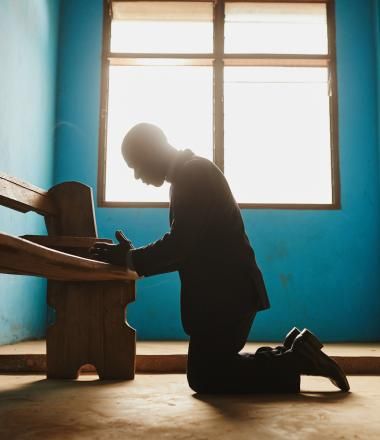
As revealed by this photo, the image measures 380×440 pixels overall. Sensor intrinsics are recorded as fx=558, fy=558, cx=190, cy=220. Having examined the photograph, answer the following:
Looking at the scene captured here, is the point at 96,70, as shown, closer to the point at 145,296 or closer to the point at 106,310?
the point at 145,296

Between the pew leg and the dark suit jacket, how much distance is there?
50 cm

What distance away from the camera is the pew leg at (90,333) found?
2.43 metres

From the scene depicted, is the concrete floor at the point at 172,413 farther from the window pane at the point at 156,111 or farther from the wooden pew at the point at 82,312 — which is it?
the window pane at the point at 156,111

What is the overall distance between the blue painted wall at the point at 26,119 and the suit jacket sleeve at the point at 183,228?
161 centimetres

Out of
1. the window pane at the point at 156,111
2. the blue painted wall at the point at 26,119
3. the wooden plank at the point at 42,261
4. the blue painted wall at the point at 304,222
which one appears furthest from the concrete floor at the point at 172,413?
the window pane at the point at 156,111

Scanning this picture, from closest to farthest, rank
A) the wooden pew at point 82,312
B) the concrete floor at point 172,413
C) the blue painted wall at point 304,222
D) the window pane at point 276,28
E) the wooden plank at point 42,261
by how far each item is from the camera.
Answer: the wooden plank at point 42,261
the concrete floor at point 172,413
the wooden pew at point 82,312
the blue painted wall at point 304,222
the window pane at point 276,28

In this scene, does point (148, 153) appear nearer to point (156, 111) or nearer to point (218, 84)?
point (156, 111)

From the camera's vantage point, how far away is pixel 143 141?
6.86ft

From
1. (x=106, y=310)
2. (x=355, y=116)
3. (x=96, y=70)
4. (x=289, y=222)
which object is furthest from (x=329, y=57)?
(x=106, y=310)

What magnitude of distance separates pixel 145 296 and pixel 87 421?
272 centimetres

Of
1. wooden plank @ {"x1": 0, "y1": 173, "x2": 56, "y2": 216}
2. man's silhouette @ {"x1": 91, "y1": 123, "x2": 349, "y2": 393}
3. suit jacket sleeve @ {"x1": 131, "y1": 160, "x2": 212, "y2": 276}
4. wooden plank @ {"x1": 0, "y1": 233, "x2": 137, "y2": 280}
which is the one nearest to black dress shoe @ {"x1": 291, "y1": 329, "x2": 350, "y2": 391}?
man's silhouette @ {"x1": 91, "y1": 123, "x2": 349, "y2": 393}

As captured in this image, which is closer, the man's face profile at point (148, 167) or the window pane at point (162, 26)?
the man's face profile at point (148, 167)

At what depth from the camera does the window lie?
4418mm

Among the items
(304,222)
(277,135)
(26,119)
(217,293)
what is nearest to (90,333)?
(217,293)
